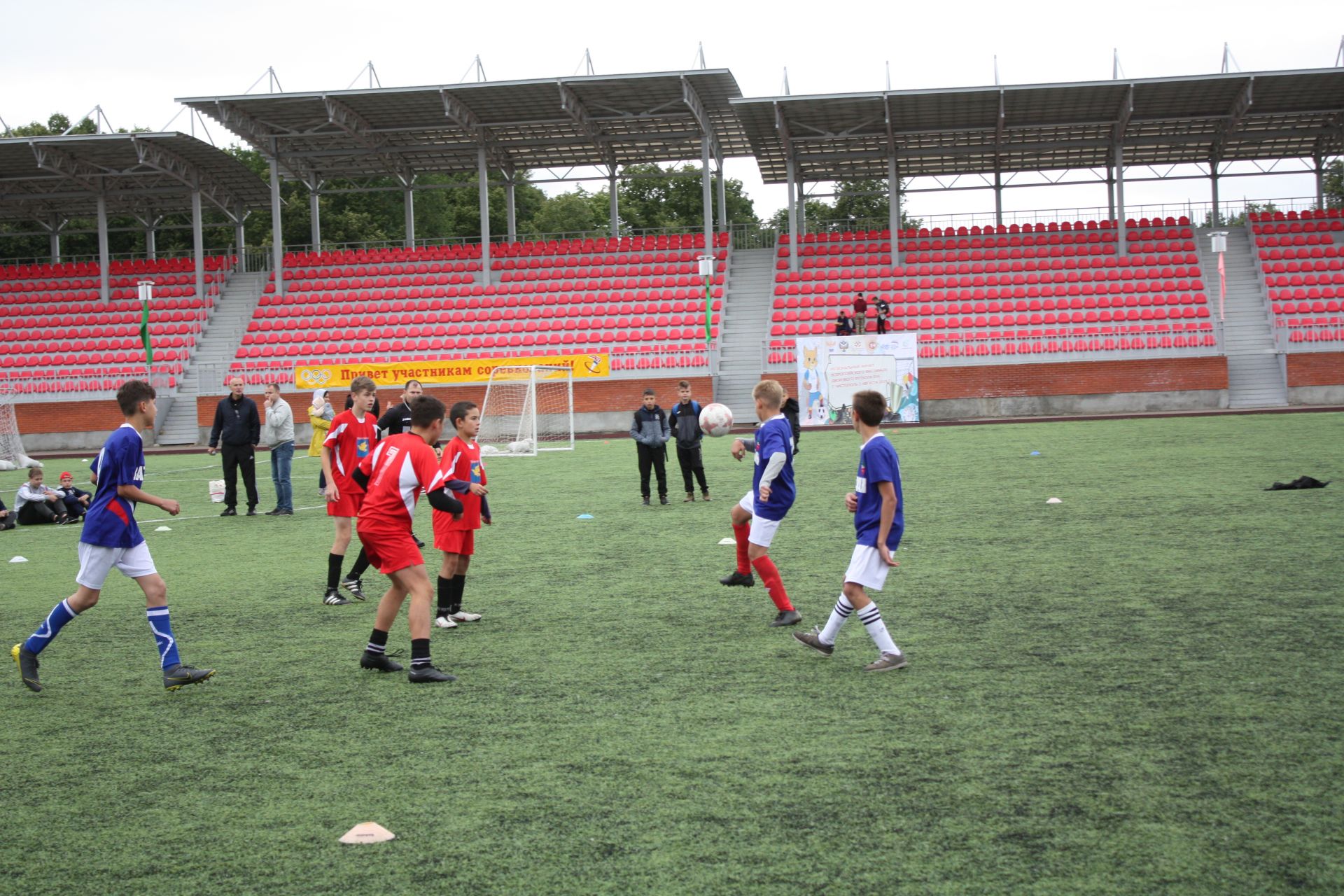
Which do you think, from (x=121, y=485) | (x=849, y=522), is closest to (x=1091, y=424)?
(x=849, y=522)

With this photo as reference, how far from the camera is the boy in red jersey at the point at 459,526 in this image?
8.15 meters

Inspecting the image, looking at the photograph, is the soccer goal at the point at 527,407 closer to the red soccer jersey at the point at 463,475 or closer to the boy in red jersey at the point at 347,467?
the boy in red jersey at the point at 347,467

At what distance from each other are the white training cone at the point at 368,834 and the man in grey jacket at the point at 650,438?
36.6ft

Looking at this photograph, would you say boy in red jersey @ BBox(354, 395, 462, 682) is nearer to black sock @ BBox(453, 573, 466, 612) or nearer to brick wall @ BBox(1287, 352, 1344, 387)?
black sock @ BBox(453, 573, 466, 612)

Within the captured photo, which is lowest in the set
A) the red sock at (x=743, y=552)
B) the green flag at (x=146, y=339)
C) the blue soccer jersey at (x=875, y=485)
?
the red sock at (x=743, y=552)

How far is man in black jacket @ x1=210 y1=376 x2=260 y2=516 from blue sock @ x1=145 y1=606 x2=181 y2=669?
9302 mm

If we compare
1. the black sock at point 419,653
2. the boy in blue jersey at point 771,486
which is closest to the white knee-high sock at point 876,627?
the boy in blue jersey at point 771,486

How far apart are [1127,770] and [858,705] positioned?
1454 millimetres

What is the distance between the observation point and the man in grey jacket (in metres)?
15.7

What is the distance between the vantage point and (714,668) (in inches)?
269

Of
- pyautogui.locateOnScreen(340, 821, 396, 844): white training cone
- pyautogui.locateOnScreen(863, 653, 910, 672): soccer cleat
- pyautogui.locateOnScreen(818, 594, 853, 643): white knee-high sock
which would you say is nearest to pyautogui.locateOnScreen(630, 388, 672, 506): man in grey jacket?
pyautogui.locateOnScreen(818, 594, 853, 643): white knee-high sock

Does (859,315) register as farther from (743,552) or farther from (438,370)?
(743,552)

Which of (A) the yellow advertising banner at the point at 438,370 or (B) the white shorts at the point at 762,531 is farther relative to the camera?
(A) the yellow advertising banner at the point at 438,370

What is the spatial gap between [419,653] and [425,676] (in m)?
0.13
